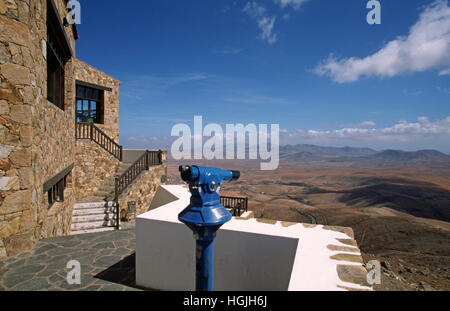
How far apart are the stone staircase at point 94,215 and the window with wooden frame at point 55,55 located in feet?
14.0

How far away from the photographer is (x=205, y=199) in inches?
96.5

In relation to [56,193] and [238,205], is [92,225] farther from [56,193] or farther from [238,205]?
[238,205]

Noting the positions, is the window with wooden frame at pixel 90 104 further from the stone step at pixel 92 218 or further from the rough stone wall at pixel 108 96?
the stone step at pixel 92 218

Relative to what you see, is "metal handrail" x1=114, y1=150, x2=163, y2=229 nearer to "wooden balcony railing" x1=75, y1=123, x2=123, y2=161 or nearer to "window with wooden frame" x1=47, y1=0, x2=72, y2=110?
"wooden balcony railing" x1=75, y1=123, x2=123, y2=161

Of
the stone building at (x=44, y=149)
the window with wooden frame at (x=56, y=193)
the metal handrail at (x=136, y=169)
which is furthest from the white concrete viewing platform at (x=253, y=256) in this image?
the metal handrail at (x=136, y=169)

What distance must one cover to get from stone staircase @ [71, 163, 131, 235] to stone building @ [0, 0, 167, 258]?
0.03 metres

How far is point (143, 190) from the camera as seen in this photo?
41.6 ft

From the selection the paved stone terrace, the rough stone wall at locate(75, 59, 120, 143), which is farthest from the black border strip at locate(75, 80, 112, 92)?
the paved stone terrace

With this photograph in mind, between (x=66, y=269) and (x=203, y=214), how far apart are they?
Answer: 189 inches

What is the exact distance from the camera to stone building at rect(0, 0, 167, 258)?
15.9 feet

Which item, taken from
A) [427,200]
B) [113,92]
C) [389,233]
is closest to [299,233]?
[113,92]

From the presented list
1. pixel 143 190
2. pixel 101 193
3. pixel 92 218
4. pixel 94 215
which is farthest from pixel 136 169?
pixel 92 218
